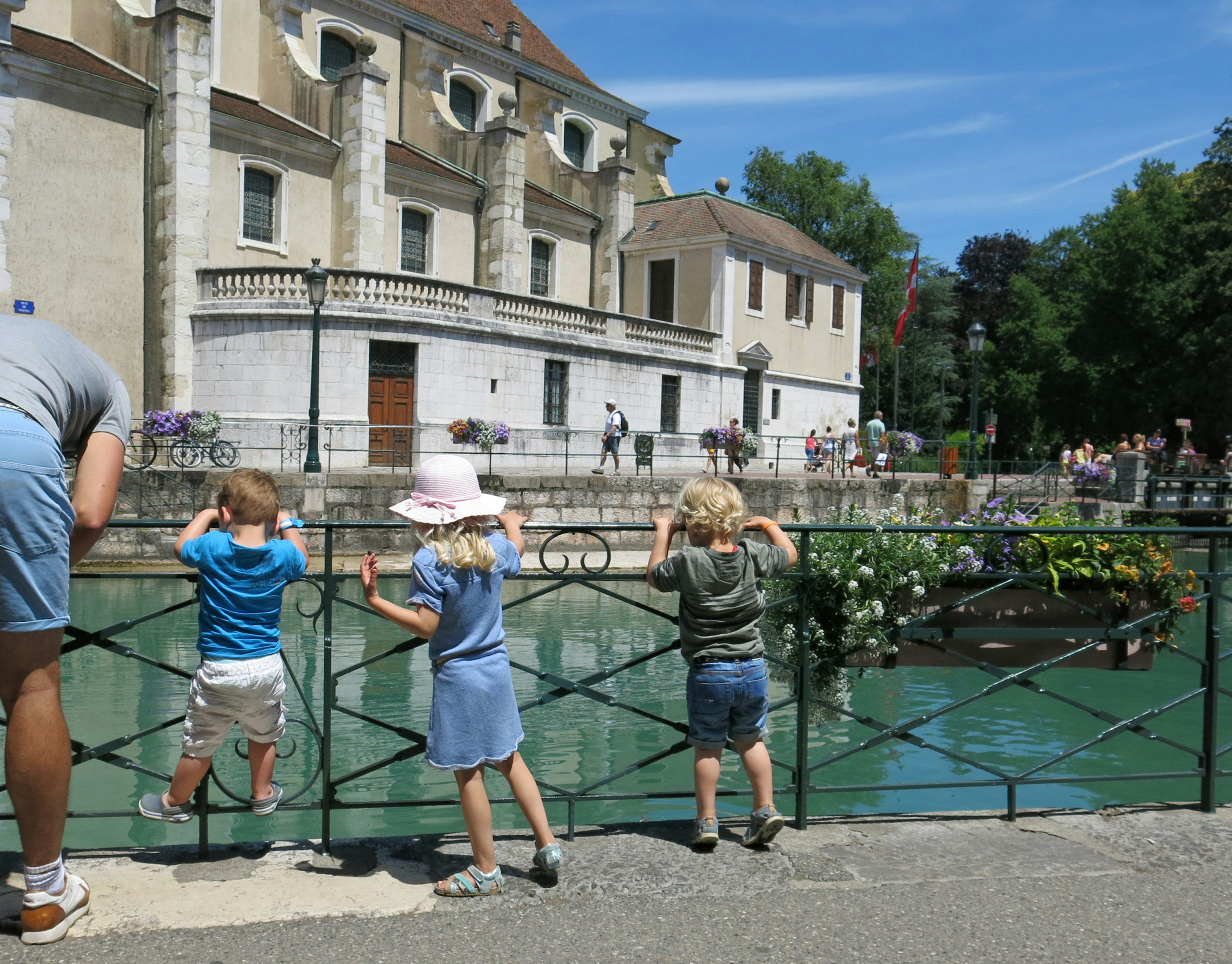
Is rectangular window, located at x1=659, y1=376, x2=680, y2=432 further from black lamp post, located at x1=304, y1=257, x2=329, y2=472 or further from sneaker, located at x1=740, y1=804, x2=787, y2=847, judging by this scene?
sneaker, located at x1=740, y1=804, x2=787, y2=847

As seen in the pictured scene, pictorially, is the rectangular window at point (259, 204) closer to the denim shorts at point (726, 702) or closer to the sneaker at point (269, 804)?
the sneaker at point (269, 804)

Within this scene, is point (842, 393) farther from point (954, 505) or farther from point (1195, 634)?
point (1195, 634)

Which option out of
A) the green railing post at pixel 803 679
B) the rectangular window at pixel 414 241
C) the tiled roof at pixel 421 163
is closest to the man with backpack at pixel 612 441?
the rectangular window at pixel 414 241

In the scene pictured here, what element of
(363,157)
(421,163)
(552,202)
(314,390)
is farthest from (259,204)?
(552,202)

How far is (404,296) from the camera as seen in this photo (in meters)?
24.4

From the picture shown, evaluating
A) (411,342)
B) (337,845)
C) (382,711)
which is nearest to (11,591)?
(337,845)

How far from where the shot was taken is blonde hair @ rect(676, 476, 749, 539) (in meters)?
3.63

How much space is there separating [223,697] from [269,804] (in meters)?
0.46

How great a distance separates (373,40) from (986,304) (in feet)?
144

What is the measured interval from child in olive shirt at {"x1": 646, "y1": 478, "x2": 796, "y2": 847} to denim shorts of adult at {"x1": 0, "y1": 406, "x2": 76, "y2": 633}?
1804 millimetres

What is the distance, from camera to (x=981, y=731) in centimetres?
903

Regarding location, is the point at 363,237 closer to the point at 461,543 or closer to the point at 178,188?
the point at 178,188

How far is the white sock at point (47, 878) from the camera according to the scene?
2844 mm

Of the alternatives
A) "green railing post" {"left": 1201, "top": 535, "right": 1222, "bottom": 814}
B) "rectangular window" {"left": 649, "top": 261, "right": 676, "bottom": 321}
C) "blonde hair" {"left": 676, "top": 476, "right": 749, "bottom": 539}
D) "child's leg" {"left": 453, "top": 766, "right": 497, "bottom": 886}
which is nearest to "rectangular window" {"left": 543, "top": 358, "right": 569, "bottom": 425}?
"rectangular window" {"left": 649, "top": 261, "right": 676, "bottom": 321}
